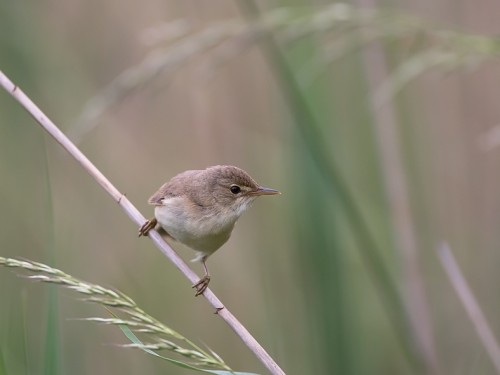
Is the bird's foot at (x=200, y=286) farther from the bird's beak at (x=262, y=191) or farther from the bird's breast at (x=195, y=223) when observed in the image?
the bird's beak at (x=262, y=191)

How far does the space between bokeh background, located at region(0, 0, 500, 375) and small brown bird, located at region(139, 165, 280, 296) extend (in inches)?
7.0

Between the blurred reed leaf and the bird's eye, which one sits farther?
the bird's eye

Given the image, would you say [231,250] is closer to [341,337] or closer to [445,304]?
[445,304]

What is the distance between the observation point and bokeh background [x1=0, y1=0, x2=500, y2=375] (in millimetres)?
2357

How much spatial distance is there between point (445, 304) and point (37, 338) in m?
1.85

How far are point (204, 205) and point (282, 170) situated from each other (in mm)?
479

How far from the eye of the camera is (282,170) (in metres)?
2.88

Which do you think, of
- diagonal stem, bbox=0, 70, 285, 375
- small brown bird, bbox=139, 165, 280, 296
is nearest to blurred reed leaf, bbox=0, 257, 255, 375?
diagonal stem, bbox=0, 70, 285, 375

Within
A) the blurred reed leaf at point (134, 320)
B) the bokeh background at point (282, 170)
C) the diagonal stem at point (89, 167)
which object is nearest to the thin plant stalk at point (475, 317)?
the bokeh background at point (282, 170)

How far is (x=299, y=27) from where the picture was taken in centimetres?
225

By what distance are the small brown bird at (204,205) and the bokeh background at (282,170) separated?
18cm

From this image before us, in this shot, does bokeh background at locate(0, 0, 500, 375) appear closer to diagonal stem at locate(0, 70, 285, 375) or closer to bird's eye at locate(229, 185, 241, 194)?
bird's eye at locate(229, 185, 241, 194)

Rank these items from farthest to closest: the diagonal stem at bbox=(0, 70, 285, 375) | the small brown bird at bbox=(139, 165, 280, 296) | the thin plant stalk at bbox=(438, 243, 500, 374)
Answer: the small brown bird at bbox=(139, 165, 280, 296) < the thin plant stalk at bbox=(438, 243, 500, 374) < the diagonal stem at bbox=(0, 70, 285, 375)

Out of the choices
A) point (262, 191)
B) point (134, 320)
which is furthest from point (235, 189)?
point (134, 320)
